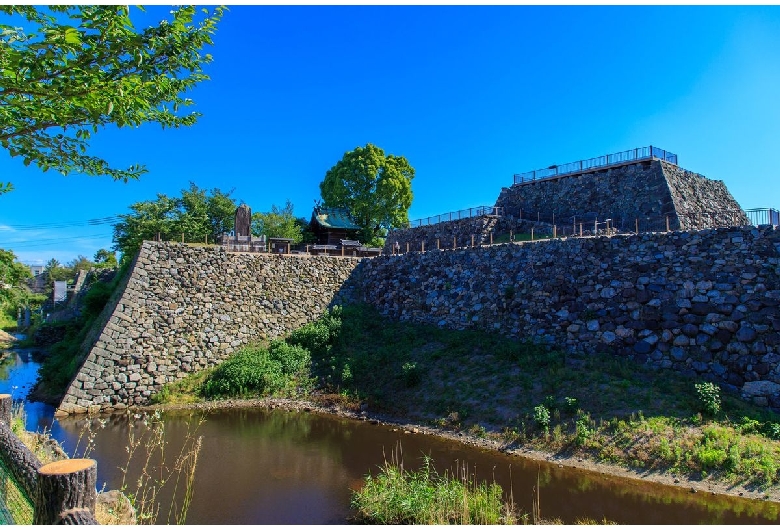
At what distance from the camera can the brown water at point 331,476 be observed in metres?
9.10

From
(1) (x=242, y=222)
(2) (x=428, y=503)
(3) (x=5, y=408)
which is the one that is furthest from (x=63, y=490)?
(1) (x=242, y=222)

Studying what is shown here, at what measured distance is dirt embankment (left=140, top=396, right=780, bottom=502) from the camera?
9.97 m

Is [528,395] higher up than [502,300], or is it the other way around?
[502,300]

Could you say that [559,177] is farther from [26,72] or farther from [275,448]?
[26,72]

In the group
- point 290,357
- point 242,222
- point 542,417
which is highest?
point 242,222

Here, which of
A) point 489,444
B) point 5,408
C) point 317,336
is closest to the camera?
point 5,408

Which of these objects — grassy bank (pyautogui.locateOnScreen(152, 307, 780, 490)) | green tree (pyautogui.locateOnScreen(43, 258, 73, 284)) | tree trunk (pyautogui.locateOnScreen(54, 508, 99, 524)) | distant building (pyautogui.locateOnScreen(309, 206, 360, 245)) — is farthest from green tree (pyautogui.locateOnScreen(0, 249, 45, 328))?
green tree (pyautogui.locateOnScreen(43, 258, 73, 284))

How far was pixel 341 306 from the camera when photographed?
23906mm

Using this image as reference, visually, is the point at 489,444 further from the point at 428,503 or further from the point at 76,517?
the point at 76,517

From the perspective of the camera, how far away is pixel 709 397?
12.1 meters

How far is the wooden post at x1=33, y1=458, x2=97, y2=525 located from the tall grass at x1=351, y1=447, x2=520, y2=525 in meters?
6.27

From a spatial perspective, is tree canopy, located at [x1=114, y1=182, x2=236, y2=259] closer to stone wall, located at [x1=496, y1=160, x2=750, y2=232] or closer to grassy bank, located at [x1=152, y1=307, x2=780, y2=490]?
grassy bank, located at [x1=152, y1=307, x2=780, y2=490]

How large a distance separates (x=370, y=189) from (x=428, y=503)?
3292 centimetres

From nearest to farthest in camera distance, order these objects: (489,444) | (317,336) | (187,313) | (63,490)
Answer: (63,490), (489,444), (187,313), (317,336)
